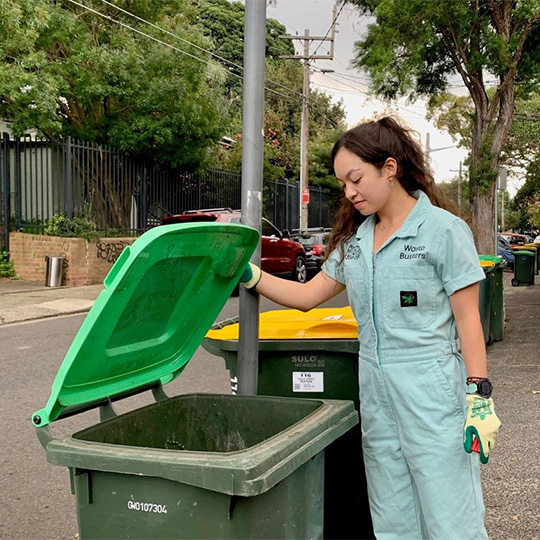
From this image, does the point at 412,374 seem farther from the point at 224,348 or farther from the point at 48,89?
the point at 48,89

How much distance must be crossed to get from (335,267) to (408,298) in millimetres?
405

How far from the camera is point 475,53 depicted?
16234 millimetres

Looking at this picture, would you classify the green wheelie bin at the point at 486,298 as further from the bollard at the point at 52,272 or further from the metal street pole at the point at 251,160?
the bollard at the point at 52,272

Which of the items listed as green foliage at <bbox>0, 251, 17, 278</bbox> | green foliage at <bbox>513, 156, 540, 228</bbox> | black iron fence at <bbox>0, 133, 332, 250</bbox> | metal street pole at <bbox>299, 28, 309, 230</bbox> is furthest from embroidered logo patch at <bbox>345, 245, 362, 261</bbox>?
green foliage at <bbox>513, 156, 540, 228</bbox>

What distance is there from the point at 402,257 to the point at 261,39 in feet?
3.53

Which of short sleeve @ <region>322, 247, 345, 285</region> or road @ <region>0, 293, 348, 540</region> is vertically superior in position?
short sleeve @ <region>322, 247, 345, 285</region>

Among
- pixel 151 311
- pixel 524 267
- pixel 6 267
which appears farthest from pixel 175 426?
pixel 524 267

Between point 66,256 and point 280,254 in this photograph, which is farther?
point 280,254

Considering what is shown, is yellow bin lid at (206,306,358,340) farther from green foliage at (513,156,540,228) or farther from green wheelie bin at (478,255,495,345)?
green foliage at (513,156,540,228)

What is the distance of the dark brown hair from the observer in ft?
8.56

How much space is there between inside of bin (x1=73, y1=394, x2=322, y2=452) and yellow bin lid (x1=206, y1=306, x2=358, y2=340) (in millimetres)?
628

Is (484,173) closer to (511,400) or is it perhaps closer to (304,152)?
(511,400)

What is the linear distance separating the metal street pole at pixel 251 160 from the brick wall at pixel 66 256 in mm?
13923

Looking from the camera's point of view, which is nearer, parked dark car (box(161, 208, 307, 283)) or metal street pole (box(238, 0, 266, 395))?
metal street pole (box(238, 0, 266, 395))
